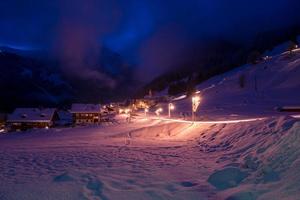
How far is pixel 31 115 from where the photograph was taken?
82.4 meters

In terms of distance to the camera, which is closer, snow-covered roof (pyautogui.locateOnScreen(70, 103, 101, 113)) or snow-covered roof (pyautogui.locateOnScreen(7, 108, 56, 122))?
snow-covered roof (pyautogui.locateOnScreen(7, 108, 56, 122))

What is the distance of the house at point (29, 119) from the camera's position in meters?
80.8

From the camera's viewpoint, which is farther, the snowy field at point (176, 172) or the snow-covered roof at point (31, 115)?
the snow-covered roof at point (31, 115)

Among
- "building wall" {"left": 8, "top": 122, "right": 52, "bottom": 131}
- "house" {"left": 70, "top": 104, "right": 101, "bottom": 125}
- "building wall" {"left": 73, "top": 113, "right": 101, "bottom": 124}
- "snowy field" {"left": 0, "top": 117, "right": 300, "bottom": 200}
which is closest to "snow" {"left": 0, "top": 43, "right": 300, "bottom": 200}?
"snowy field" {"left": 0, "top": 117, "right": 300, "bottom": 200}

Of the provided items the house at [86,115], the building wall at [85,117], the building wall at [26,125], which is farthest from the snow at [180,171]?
the building wall at [85,117]

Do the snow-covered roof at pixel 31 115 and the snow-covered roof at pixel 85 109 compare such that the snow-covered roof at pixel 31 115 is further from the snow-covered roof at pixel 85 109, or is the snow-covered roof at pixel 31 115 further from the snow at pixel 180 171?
the snow at pixel 180 171

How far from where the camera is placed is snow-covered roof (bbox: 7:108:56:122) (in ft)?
266

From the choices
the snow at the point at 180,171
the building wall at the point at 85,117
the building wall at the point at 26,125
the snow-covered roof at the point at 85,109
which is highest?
the snow-covered roof at the point at 85,109

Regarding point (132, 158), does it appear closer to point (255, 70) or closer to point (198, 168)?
point (198, 168)

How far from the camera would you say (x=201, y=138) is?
1150 inches

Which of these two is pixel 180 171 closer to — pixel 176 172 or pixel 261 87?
pixel 176 172

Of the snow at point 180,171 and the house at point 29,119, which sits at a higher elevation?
the house at point 29,119

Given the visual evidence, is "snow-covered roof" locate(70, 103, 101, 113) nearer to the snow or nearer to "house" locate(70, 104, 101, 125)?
"house" locate(70, 104, 101, 125)

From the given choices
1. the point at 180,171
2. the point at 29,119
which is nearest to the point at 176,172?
the point at 180,171
